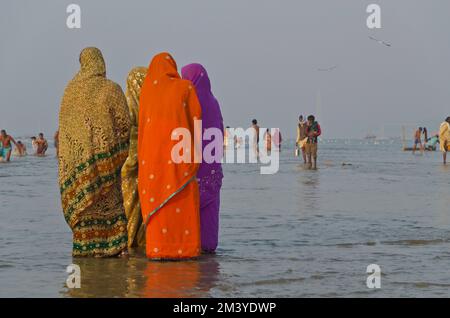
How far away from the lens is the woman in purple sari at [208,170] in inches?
315

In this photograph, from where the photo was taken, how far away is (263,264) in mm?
7551

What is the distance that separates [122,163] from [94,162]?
10.5 inches

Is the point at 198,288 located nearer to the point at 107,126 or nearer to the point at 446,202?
the point at 107,126

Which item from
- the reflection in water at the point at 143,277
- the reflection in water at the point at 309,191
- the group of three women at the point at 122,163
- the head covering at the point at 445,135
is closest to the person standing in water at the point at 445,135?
the head covering at the point at 445,135

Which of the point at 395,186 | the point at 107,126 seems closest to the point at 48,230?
the point at 107,126

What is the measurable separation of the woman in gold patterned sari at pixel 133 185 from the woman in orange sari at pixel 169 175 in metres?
0.56

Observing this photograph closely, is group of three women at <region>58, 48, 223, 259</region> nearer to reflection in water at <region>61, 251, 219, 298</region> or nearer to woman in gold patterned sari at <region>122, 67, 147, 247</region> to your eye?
reflection in water at <region>61, 251, 219, 298</region>

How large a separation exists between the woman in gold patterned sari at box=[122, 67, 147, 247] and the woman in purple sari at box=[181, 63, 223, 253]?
52cm

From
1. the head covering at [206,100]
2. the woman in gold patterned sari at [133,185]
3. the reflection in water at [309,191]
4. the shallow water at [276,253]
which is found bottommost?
the shallow water at [276,253]

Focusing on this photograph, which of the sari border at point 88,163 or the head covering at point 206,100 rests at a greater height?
the head covering at point 206,100

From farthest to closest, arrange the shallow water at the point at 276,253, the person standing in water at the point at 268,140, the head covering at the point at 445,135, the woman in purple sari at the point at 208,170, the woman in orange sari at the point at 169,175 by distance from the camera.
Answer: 1. the person standing in water at the point at 268,140
2. the head covering at the point at 445,135
3. the woman in purple sari at the point at 208,170
4. the woman in orange sari at the point at 169,175
5. the shallow water at the point at 276,253

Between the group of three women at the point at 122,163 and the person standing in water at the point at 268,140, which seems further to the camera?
the person standing in water at the point at 268,140

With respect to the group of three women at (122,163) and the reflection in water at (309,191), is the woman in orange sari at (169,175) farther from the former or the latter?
the reflection in water at (309,191)

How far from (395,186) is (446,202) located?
420 centimetres
